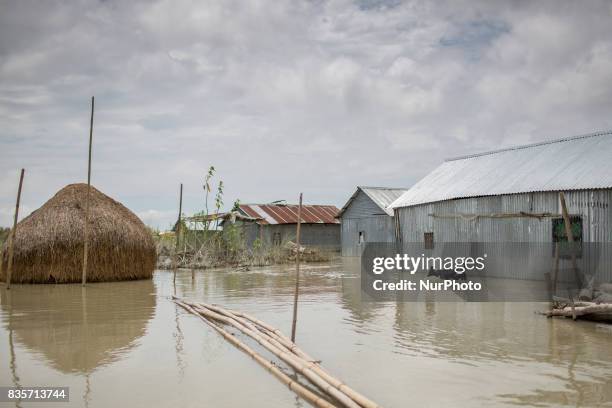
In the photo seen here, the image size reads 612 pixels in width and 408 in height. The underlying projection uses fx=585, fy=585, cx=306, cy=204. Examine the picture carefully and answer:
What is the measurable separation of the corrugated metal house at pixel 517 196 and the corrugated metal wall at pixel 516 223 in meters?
0.02

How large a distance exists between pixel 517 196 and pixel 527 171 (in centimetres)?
129

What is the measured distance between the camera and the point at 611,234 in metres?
15.1

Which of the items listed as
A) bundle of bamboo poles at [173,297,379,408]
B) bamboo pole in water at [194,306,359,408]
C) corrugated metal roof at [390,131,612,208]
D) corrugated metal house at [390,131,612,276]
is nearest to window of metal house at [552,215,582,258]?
corrugated metal house at [390,131,612,276]

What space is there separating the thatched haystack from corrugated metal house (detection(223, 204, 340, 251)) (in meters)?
13.6

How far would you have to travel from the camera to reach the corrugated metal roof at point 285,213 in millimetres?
34241

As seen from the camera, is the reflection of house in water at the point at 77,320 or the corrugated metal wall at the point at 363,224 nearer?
the reflection of house in water at the point at 77,320

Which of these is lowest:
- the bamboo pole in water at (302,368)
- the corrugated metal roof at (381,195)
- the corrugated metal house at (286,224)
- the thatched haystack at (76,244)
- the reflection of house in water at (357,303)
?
the bamboo pole in water at (302,368)

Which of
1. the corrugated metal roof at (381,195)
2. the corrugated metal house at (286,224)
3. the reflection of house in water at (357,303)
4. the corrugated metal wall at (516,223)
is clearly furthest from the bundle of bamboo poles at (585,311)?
the corrugated metal house at (286,224)

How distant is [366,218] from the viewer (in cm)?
3028

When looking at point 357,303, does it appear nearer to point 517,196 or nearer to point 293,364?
point 293,364

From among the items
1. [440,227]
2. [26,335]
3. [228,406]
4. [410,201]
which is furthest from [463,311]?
[410,201]

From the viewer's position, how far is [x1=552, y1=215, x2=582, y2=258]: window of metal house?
626 inches

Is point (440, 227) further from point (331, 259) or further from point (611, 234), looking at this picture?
point (331, 259)

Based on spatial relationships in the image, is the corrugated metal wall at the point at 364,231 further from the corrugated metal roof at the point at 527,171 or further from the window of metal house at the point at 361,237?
the corrugated metal roof at the point at 527,171
